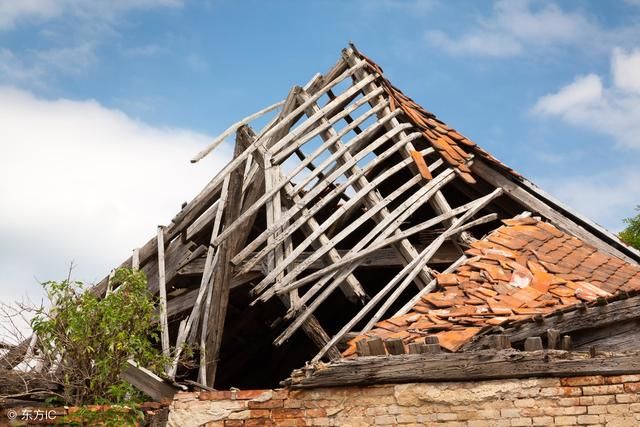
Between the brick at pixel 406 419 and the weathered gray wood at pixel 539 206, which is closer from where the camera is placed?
the brick at pixel 406 419

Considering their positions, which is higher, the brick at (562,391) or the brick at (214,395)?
the brick at (214,395)

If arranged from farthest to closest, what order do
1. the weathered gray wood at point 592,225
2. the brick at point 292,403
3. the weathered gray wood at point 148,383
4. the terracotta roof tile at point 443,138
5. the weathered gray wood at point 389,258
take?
the terracotta roof tile at point 443,138
the weathered gray wood at point 592,225
the weathered gray wood at point 389,258
the weathered gray wood at point 148,383
the brick at point 292,403

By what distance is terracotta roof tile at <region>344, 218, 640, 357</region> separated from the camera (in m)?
7.67

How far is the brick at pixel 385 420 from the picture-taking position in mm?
6699

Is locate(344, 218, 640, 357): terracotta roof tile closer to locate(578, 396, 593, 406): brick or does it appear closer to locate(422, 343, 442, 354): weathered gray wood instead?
locate(422, 343, 442, 354): weathered gray wood

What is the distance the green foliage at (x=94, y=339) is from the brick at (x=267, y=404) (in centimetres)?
184

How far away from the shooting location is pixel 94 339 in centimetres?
866

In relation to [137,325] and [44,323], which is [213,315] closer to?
[137,325]

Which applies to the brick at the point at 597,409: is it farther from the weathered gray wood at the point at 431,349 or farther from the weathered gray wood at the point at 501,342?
the weathered gray wood at the point at 431,349

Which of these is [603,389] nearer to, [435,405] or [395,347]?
[435,405]

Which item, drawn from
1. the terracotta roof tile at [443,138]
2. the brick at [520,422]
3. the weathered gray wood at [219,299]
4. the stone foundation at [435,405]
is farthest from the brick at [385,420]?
the terracotta roof tile at [443,138]

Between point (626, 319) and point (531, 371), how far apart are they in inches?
42.9

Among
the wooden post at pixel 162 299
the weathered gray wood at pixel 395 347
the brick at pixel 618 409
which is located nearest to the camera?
the brick at pixel 618 409

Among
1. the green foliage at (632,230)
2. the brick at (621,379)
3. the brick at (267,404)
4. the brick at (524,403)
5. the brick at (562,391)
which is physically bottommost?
the brick at (524,403)
